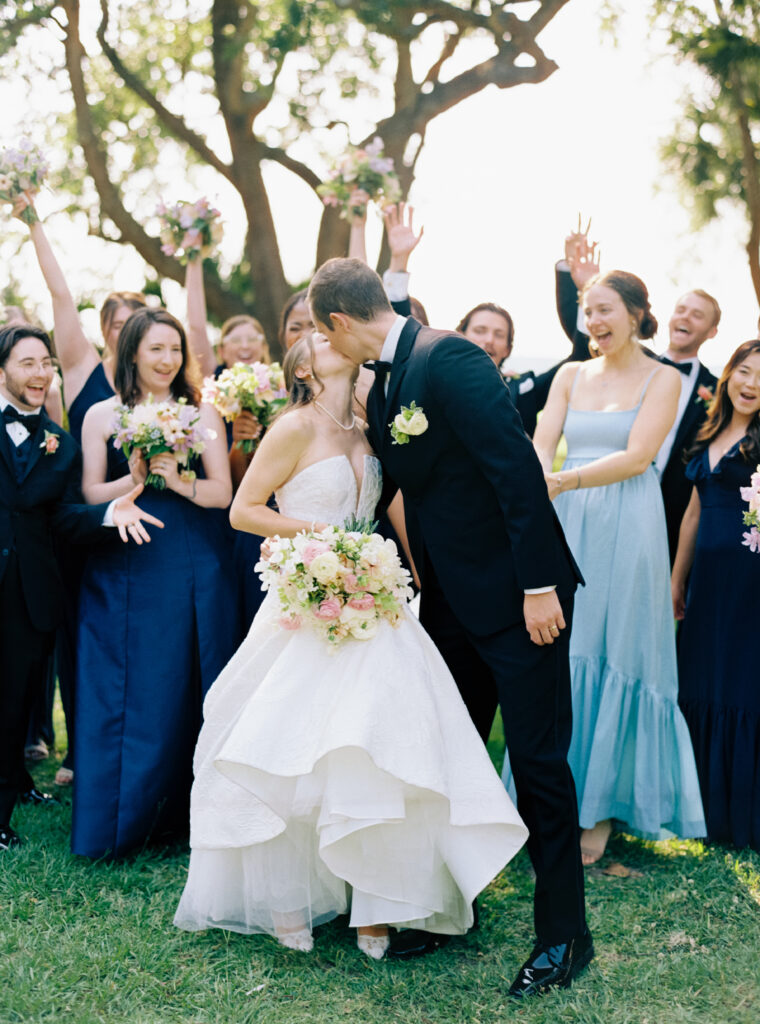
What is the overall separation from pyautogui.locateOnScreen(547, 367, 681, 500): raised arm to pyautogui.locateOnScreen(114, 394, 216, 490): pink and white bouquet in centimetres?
173

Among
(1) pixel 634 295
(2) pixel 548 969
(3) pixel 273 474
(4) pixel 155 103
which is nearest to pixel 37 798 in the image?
(3) pixel 273 474

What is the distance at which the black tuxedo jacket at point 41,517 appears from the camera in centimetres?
482

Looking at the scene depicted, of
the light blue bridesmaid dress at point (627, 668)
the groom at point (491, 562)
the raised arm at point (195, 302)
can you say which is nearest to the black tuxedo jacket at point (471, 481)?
the groom at point (491, 562)

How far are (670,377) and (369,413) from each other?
171 cm

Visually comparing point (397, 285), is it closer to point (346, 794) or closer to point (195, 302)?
point (195, 302)

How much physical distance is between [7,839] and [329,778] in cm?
202

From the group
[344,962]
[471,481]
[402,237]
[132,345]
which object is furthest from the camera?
[402,237]

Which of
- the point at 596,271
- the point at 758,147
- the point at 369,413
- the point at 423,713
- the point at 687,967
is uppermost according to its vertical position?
the point at 758,147

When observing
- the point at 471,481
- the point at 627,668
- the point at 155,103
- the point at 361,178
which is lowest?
the point at 627,668

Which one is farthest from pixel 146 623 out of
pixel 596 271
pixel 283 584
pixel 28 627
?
pixel 596 271

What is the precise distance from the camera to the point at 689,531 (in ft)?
18.2

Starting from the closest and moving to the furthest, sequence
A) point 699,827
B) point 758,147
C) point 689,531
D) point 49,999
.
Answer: point 49,999, point 699,827, point 689,531, point 758,147

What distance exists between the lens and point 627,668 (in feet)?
16.0

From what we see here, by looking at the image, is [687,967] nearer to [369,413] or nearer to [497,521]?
[497,521]
